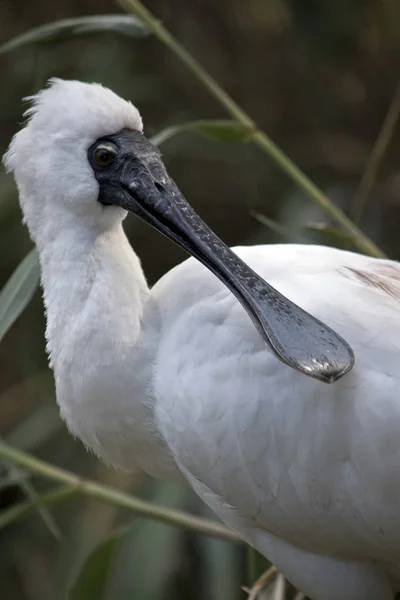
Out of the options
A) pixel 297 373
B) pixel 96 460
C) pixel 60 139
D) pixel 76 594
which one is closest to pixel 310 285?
pixel 297 373

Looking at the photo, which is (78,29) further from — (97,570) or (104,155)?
(97,570)

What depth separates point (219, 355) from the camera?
5.18 ft

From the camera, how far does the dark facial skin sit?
56.4 inches

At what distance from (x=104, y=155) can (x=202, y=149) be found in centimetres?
154

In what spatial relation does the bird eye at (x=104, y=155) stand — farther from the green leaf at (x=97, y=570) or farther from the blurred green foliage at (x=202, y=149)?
the blurred green foliage at (x=202, y=149)

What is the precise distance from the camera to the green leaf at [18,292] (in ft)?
5.57

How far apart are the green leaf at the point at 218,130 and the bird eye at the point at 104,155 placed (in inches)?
8.1

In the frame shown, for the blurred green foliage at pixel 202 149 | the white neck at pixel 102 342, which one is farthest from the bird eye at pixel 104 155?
the blurred green foliage at pixel 202 149

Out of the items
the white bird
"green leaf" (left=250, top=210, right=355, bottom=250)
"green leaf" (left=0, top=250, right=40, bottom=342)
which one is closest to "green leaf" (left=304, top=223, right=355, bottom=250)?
"green leaf" (left=250, top=210, right=355, bottom=250)

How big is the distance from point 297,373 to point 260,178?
2007 mm

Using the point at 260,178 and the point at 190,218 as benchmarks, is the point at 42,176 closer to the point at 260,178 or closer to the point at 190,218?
the point at 190,218

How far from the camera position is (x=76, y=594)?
1.97m

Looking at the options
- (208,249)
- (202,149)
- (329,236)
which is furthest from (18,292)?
(202,149)

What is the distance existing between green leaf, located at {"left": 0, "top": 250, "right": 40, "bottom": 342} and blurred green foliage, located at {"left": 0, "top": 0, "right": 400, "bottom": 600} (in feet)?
2.69
